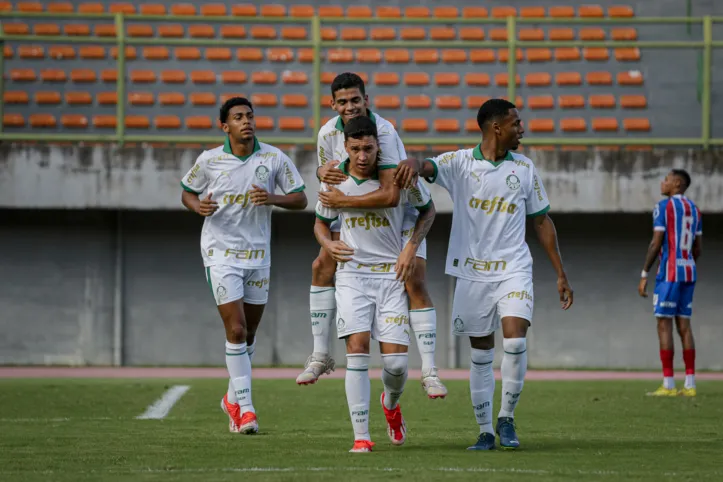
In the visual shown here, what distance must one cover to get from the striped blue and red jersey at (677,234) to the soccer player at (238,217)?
16.2 ft

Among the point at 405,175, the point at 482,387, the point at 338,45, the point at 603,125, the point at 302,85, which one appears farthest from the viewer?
the point at 302,85

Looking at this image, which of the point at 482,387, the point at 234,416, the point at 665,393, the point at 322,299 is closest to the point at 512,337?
the point at 482,387

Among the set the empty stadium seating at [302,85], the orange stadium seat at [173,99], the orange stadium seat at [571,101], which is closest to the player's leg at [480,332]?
the empty stadium seating at [302,85]

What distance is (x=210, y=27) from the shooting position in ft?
65.7

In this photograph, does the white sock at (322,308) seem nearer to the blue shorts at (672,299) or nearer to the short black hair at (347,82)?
the short black hair at (347,82)

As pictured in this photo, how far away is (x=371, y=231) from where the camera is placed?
7434 millimetres

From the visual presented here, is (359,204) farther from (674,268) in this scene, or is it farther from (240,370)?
(674,268)

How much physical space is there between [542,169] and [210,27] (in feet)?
21.0

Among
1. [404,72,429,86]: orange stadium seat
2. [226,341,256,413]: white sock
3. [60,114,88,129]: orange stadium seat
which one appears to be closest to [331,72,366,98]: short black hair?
[226,341,256,413]: white sock

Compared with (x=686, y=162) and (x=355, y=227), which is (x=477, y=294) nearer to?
(x=355, y=227)

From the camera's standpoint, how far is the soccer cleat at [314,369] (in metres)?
8.00

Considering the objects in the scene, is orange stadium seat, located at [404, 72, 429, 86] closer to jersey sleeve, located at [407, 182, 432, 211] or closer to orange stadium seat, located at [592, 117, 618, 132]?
orange stadium seat, located at [592, 117, 618, 132]

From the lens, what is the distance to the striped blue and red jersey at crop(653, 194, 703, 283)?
12.7 meters

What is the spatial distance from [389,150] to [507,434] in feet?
5.96
